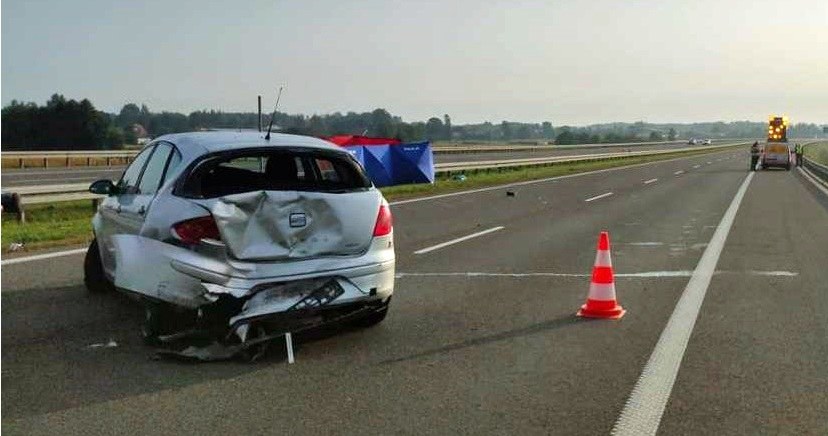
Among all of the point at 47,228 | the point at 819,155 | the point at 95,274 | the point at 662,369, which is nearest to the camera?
the point at 662,369

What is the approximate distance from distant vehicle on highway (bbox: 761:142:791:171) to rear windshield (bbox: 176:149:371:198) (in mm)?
48790

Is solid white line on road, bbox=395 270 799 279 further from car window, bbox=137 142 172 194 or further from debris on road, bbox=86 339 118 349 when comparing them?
debris on road, bbox=86 339 118 349

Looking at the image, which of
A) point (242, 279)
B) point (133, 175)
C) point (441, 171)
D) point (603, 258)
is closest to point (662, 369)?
point (603, 258)

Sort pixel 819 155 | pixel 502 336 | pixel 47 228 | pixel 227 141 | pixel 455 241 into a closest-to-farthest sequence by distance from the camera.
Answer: pixel 227 141, pixel 502 336, pixel 455 241, pixel 47 228, pixel 819 155

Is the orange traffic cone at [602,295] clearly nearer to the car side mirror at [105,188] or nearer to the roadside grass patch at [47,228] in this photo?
the car side mirror at [105,188]

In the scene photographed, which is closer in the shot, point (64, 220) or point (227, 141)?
point (227, 141)

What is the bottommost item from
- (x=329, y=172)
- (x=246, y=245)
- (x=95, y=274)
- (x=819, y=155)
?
(x=819, y=155)

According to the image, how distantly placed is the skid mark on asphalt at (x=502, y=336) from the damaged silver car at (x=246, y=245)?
597 mm

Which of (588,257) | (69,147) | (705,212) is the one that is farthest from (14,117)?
(588,257)

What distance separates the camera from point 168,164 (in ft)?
21.7

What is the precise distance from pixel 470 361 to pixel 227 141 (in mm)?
2583

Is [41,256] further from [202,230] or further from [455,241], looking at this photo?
[455,241]

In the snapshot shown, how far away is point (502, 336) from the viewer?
269 inches

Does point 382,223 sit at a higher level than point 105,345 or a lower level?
higher
